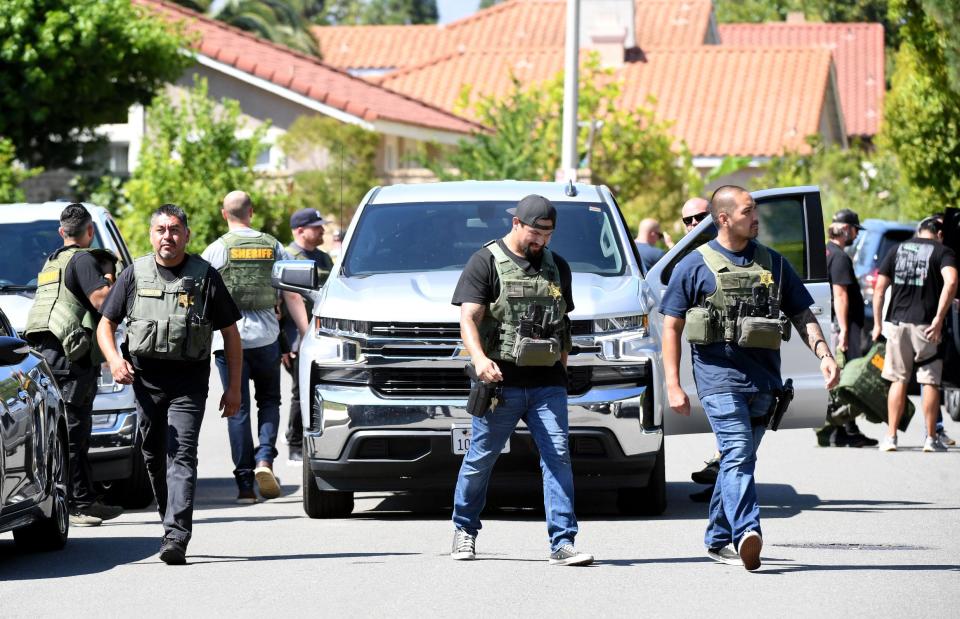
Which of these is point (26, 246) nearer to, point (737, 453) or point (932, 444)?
point (737, 453)

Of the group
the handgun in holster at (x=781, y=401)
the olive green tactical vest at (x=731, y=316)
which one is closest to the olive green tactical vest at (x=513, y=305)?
the olive green tactical vest at (x=731, y=316)

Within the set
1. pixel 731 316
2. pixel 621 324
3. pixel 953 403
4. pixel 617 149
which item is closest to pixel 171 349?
pixel 621 324

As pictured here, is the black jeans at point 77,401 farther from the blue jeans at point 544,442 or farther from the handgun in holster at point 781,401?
the handgun in holster at point 781,401

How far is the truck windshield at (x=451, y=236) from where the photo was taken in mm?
11859

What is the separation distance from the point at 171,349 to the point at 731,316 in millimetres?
2740

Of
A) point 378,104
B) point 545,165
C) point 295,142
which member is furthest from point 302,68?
point 545,165

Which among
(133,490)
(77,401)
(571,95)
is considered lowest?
(133,490)

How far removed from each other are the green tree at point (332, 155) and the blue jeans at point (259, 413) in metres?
A: 19.8

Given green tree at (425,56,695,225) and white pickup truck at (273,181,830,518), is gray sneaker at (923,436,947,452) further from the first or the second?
green tree at (425,56,695,225)

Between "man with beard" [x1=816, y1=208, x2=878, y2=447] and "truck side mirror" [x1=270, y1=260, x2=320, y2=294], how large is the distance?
5.49 meters

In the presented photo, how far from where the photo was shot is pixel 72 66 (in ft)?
94.7

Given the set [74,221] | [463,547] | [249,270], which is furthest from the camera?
[249,270]

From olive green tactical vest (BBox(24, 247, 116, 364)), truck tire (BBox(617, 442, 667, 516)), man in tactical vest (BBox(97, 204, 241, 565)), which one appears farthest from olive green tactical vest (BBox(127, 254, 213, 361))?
truck tire (BBox(617, 442, 667, 516))

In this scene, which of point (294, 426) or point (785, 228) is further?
point (294, 426)
